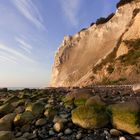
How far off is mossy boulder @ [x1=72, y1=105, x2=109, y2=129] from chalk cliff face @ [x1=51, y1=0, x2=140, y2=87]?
2493cm

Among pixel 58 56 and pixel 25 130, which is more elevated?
pixel 58 56

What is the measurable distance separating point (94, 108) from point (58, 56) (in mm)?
69618

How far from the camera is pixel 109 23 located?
6197cm

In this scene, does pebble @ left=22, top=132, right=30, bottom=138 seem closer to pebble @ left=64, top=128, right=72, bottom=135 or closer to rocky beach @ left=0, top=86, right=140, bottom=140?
rocky beach @ left=0, top=86, right=140, bottom=140

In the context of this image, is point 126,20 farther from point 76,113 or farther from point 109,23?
point 76,113

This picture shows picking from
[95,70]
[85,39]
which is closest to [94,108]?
[95,70]

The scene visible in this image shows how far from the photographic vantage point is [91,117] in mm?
6992

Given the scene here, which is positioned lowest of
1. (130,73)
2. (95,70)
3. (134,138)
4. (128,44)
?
(134,138)

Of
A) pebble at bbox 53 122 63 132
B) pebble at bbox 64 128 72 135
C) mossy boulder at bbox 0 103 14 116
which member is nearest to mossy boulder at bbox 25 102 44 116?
mossy boulder at bbox 0 103 14 116

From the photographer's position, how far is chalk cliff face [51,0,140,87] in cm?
3723

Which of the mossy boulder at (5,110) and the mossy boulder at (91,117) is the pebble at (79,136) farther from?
the mossy boulder at (5,110)

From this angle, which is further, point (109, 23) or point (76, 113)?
point (109, 23)

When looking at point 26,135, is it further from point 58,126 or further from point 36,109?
point 36,109

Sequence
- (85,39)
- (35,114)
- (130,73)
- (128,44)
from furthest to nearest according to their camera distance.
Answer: (85,39)
(128,44)
(130,73)
(35,114)
